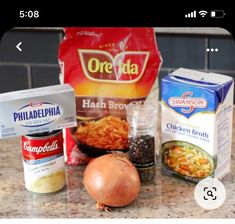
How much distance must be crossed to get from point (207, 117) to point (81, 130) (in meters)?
0.27

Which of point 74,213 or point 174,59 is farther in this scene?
point 174,59

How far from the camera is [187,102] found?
1.13 meters

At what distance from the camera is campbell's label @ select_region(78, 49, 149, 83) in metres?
1.20

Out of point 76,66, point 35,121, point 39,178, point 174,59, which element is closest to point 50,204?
point 39,178

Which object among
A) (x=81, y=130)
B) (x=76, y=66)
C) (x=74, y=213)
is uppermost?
(x=76, y=66)

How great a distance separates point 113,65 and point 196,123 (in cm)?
21

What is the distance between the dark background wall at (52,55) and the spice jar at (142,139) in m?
0.49

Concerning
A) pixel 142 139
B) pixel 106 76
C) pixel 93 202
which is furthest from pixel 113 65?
pixel 93 202

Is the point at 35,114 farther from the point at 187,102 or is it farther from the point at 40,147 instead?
the point at 187,102

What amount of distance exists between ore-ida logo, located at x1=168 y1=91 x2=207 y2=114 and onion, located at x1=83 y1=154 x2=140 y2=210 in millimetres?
147

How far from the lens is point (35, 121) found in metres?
1.09
